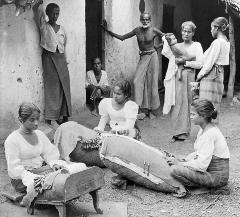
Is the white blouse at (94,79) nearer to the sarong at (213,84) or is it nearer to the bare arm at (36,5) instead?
the bare arm at (36,5)

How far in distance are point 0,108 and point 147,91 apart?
311 centimetres

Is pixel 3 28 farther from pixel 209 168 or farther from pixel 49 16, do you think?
pixel 209 168

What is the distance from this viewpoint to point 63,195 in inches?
162

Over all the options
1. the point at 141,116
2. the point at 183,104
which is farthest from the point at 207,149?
the point at 141,116

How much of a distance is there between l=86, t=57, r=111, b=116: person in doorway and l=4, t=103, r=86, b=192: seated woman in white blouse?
4.14 metres

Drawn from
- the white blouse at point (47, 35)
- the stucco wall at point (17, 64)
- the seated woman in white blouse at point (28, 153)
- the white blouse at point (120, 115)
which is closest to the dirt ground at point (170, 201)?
the seated woman in white blouse at point (28, 153)

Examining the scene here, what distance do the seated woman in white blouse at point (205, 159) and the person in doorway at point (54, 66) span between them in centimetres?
307

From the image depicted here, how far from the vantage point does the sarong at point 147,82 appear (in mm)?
9000

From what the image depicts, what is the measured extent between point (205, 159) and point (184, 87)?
2.58 metres

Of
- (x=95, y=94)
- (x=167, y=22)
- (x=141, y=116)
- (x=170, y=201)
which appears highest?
(x=167, y=22)

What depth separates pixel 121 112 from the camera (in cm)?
590

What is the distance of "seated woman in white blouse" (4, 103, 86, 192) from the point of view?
175 inches

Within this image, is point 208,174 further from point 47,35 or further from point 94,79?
point 94,79

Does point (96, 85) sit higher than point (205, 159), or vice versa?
point (96, 85)
